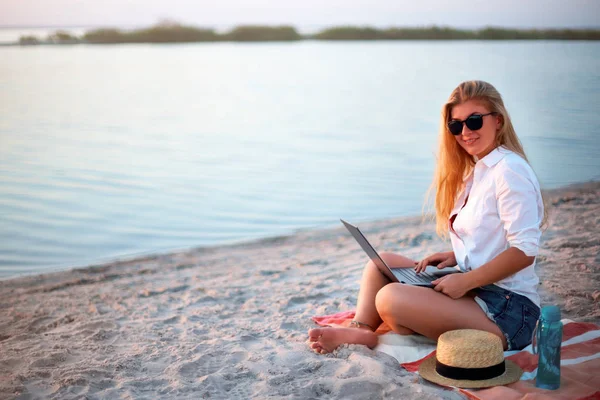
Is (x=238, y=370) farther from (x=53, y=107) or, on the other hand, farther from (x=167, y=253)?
(x=53, y=107)

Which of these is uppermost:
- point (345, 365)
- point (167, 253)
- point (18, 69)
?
point (18, 69)

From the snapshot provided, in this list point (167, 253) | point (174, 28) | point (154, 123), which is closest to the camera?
point (167, 253)

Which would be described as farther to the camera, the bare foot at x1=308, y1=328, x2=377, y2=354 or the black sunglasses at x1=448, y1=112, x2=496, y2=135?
the bare foot at x1=308, y1=328, x2=377, y2=354

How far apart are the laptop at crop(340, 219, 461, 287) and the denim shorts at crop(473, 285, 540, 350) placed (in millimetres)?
244

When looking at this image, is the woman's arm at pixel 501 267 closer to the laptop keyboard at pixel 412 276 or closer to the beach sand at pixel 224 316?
the laptop keyboard at pixel 412 276

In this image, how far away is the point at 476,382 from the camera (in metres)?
2.55

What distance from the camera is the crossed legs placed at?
2.74 m

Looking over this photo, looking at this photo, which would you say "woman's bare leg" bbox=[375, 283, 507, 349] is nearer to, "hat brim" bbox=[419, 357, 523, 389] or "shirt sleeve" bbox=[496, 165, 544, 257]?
"hat brim" bbox=[419, 357, 523, 389]

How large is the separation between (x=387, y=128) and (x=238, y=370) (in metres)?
10.1

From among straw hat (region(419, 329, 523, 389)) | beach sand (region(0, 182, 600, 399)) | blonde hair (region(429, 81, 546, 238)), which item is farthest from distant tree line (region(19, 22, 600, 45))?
straw hat (region(419, 329, 523, 389))

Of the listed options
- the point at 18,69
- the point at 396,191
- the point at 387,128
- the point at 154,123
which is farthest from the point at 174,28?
the point at 396,191

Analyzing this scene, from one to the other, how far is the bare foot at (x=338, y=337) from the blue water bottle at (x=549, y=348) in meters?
0.78

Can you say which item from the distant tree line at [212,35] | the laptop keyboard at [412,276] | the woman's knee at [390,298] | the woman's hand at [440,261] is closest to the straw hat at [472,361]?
the woman's knee at [390,298]

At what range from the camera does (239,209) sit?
7625 mm
